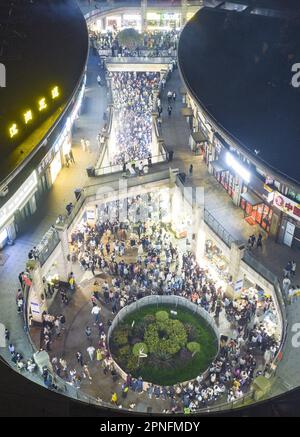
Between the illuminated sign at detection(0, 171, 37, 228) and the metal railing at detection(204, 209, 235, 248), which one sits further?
the metal railing at detection(204, 209, 235, 248)

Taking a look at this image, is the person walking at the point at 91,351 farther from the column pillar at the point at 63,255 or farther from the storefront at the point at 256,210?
the storefront at the point at 256,210

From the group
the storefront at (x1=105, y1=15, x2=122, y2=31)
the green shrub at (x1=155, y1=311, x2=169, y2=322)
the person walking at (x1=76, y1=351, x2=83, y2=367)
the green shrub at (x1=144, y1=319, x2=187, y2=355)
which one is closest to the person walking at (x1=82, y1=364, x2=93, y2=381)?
the person walking at (x1=76, y1=351, x2=83, y2=367)

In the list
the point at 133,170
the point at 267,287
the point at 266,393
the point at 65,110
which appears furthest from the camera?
the point at 133,170

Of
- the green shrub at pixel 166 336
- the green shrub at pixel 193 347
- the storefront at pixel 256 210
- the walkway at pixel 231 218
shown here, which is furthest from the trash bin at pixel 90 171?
the green shrub at pixel 193 347

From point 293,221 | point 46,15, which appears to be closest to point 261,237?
point 293,221

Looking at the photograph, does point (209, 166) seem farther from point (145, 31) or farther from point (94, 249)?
point (145, 31)

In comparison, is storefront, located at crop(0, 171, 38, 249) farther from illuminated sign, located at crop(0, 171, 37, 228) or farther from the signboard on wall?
the signboard on wall

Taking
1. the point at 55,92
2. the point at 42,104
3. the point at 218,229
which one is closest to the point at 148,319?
the point at 218,229
